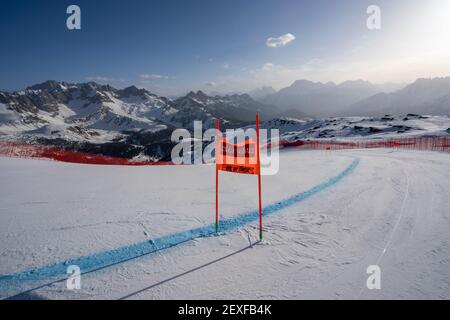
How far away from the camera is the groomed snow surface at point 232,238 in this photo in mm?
3469

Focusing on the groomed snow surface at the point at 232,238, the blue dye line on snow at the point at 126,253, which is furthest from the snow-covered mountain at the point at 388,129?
the blue dye line on snow at the point at 126,253

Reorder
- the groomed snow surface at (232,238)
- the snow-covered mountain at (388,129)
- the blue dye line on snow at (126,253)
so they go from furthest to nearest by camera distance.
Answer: the snow-covered mountain at (388,129) < the blue dye line on snow at (126,253) < the groomed snow surface at (232,238)

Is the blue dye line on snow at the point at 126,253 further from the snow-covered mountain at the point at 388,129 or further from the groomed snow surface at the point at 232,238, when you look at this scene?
the snow-covered mountain at the point at 388,129

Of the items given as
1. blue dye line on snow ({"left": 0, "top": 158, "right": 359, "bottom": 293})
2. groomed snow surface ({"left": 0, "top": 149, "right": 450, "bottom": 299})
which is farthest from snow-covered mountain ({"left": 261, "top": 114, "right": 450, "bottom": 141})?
blue dye line on snow ({"left": 0, "top": 158, "right": 359, "bottom": 293})

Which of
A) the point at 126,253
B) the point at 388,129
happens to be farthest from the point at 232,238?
the point at 388,129

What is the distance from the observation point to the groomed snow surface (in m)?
3.47

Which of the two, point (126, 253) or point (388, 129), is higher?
point (388, 129)

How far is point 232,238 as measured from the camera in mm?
4902

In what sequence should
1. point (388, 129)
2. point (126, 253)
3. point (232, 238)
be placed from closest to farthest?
point (126, 253)
point (232, 238)
point (388, 129)

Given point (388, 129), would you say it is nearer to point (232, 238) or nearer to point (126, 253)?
point (232, 238)

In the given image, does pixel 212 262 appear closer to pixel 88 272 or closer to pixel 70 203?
pixel 88 272

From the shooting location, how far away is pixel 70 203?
651 cm
